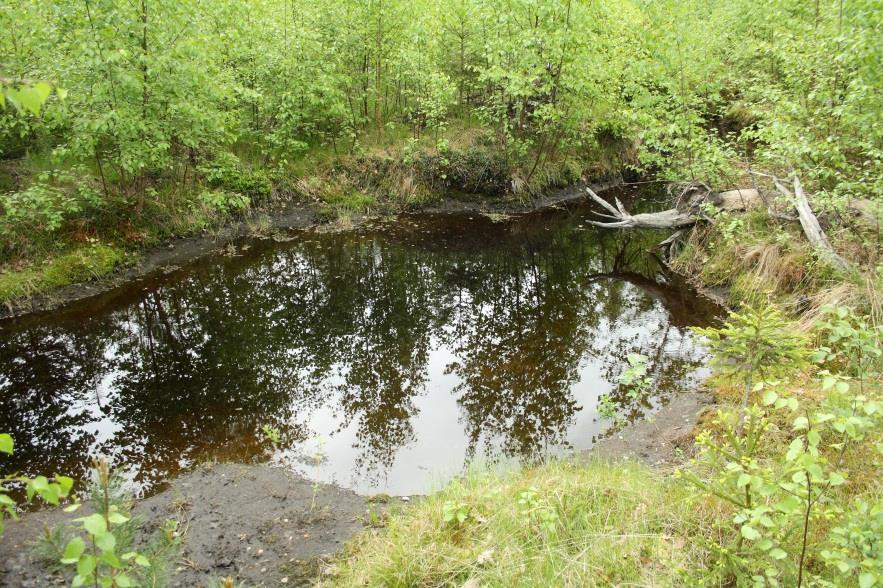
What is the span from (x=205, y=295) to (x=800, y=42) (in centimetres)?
1206

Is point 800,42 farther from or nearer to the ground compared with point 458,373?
farther from the ground

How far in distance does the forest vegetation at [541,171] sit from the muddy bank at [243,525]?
43cm

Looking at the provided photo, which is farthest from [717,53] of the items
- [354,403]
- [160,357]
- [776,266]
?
[160,357]

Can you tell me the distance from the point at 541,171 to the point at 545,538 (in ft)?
50.0

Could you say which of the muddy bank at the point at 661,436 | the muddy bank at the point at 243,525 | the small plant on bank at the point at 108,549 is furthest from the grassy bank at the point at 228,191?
the muddy bank at the point at 661,436

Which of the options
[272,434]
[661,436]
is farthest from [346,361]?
[661,436]

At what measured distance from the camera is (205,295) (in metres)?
10.9

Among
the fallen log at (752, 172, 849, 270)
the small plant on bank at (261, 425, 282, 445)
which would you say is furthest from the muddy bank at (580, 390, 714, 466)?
the small plant on bank at (261, 425, 282, 445)

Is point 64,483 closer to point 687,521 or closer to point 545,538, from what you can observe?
point 545,538

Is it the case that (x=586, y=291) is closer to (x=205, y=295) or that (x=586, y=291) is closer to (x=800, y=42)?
(x=800, y=42)

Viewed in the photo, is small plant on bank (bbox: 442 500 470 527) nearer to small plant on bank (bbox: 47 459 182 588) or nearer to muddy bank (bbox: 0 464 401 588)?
muddy bank (bbox: 0 464 401 588)

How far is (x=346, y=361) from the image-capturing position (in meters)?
8.70

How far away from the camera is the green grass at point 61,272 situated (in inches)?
384

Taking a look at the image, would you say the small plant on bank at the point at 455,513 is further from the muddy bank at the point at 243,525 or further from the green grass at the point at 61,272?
the green grass at the point at 61,272
